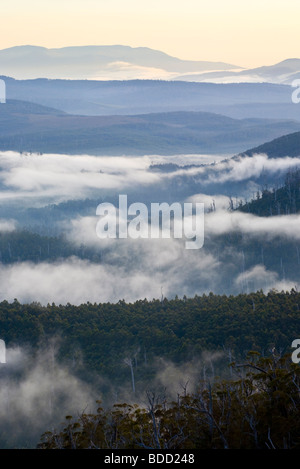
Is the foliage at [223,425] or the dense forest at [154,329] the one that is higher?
the dense forest at [154,329]

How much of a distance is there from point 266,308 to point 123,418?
9146cm

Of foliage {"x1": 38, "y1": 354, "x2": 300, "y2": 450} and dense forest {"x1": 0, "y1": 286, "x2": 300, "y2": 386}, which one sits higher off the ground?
dense forest {"x1": 0, "y1": 286, "x2": 300, "y2": 386}

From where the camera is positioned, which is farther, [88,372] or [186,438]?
[88,372]

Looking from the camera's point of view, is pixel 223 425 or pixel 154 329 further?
pixel 154 329

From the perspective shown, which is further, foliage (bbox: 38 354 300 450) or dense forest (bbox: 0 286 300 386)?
dense forest (bbox: 0 286 300 386)

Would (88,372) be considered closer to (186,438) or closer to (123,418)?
(123,418)

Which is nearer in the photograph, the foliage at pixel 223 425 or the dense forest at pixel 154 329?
the foliage at pixel 223 425

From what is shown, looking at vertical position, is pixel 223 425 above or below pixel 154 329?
below
